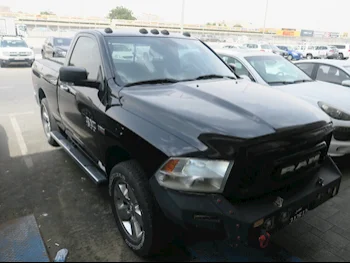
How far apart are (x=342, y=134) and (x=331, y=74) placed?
3137mm

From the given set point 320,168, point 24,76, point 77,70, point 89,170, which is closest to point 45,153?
point 89,170

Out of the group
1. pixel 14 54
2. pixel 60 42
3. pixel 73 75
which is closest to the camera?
pixel 73 75

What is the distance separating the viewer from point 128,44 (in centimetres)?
332

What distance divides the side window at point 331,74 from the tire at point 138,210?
223 inches

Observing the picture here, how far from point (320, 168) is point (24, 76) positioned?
14.1 meters

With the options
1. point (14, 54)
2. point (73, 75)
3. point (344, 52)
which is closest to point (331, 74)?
point (73, 75)

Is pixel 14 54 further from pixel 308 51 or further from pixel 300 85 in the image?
pixel 308 51

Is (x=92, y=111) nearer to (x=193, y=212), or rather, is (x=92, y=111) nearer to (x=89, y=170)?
(x=89, y=170)

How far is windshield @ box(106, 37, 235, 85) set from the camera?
10.2 feet

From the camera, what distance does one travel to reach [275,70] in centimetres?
598

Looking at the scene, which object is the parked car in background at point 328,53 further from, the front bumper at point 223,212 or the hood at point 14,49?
the front bumper at point 223,212

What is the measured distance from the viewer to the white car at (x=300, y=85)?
4.15 meters

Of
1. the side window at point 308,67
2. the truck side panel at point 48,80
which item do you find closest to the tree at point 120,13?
the side window at point 308,67

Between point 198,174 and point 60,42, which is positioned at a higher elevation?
point 198,174
